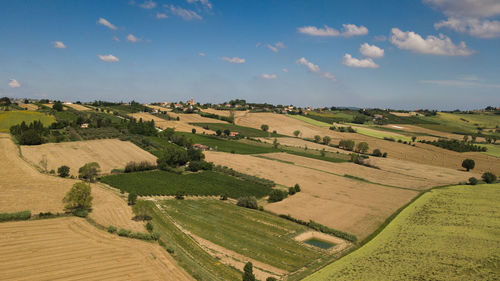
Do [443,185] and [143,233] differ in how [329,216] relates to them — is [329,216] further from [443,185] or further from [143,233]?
[443,185]

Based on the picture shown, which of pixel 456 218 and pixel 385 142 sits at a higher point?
pixel 385 142

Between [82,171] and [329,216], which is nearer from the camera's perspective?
[329,216]

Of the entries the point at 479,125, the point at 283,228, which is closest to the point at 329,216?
the point at 283,228

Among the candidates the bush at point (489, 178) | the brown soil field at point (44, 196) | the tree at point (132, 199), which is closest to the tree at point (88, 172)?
the brown soil field at point (44, 196)

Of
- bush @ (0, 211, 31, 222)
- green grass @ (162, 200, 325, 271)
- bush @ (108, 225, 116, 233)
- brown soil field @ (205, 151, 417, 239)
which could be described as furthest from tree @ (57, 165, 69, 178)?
brown soil field @ (205, 151, 417, 239)

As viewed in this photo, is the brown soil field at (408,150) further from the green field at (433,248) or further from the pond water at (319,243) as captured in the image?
the pond water at (319,243)
